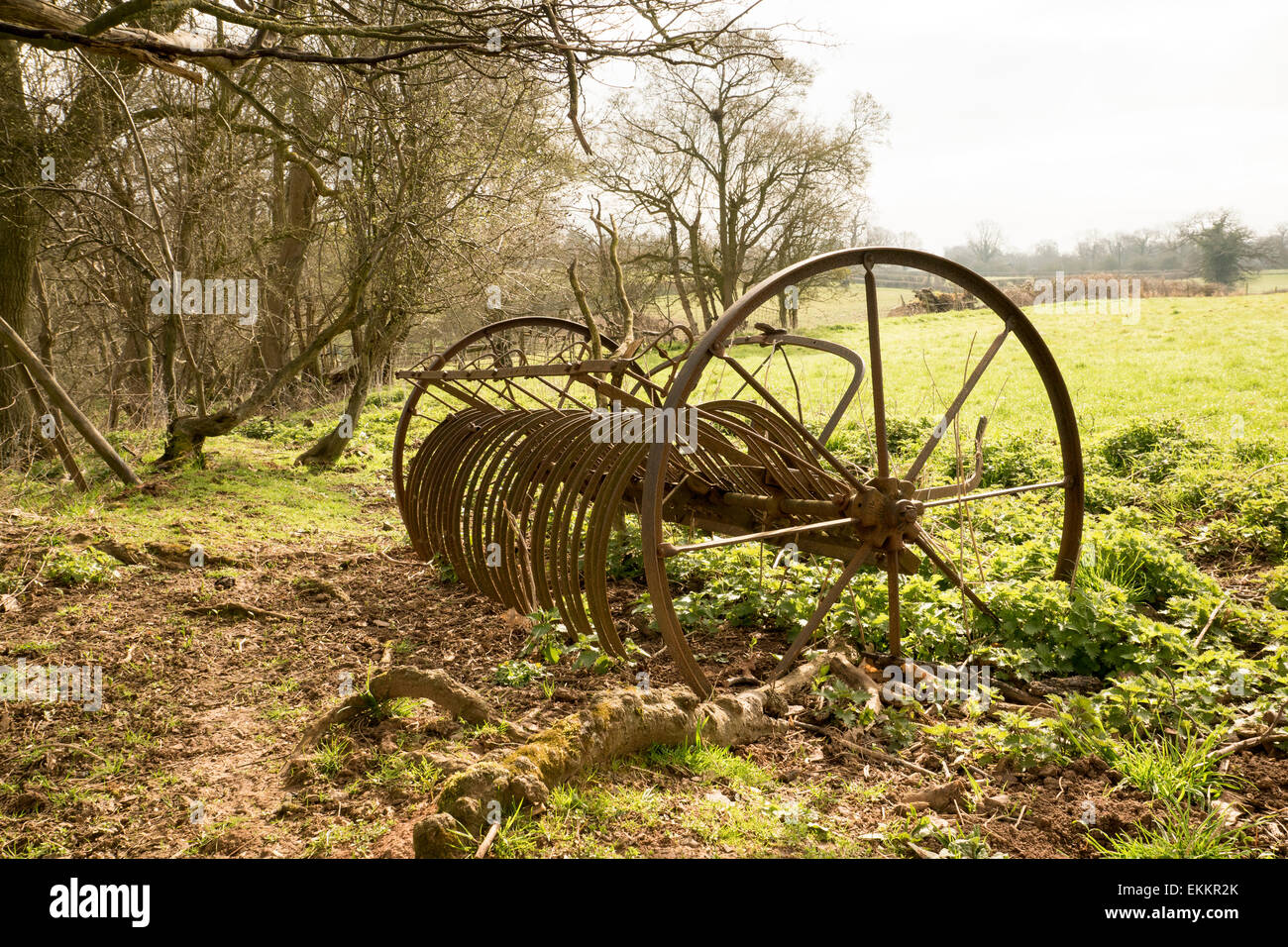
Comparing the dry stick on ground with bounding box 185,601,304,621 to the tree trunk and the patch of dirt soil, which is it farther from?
the tree trunk

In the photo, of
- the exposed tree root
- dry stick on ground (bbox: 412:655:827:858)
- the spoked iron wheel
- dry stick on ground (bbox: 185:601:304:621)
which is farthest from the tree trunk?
dry stick on ground (bbox: 412:655:827:858)

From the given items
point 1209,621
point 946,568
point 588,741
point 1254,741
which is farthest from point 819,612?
point 1209,621

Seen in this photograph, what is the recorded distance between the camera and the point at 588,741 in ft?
8.32

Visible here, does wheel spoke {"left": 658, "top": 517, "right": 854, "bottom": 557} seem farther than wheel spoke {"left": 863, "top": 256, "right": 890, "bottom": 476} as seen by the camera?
No

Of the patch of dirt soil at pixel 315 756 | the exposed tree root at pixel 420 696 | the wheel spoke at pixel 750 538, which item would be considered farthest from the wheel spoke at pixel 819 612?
the exposed tree root at pixel 420 696

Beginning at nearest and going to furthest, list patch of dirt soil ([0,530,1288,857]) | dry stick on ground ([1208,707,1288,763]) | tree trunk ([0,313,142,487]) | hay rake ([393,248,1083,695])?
patch of dirt soil ([0,530,1288,857]), dry stick on ground ([1208,707,1288,763]), hay rake ([393,248,1083,695]), tree trunk ([0,313,142,487])

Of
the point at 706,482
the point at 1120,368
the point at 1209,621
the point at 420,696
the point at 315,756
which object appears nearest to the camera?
the point at 315,756

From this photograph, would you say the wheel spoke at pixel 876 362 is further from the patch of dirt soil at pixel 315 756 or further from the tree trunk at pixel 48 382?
the tree trunk at pixel 48 382

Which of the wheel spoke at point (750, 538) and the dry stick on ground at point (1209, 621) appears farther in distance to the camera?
the dry stick on ground at point (1209, 621)

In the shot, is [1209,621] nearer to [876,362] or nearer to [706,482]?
[876,362]

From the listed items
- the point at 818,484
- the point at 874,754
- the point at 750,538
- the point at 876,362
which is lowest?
the point at 874,754

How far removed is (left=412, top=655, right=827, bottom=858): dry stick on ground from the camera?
2164 mm

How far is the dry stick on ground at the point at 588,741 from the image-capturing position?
216 centimetres

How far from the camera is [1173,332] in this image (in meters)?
13.4
